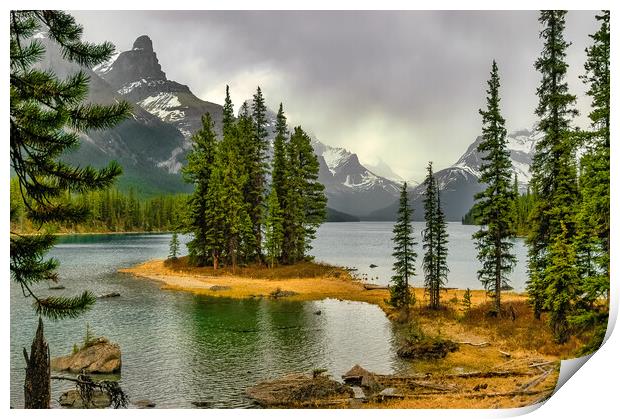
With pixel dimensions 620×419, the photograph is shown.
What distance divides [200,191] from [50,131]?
19.9m

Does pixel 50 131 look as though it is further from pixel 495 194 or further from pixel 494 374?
pixel 495 194

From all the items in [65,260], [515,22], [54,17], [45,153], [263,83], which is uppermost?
[515,22]

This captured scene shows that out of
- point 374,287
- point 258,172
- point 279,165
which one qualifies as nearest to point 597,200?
point 374,287

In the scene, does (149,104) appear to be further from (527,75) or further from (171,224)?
(171,224)

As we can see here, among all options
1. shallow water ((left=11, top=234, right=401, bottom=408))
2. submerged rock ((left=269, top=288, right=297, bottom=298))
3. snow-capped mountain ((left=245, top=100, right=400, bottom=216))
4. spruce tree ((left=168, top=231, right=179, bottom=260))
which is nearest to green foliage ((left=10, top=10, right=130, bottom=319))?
shallow water ((left=11, top=234, right=401, bottom=408))

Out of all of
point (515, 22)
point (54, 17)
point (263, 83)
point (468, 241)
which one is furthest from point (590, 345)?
point (54, 17)

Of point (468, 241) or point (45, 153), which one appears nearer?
point (45, 153)

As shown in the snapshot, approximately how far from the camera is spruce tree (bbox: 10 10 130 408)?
6.93 m

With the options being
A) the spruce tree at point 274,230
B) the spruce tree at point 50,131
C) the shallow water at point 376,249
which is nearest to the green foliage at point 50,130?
the spruce tree at point 50,131

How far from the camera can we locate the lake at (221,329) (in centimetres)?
1245

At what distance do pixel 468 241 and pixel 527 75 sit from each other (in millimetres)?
5744

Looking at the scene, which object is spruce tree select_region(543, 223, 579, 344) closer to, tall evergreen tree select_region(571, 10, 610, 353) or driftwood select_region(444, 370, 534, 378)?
tall evergreen tree select_region(571, 10, 610, 353)

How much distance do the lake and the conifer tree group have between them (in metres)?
1.65

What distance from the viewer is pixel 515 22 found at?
13.5 m
